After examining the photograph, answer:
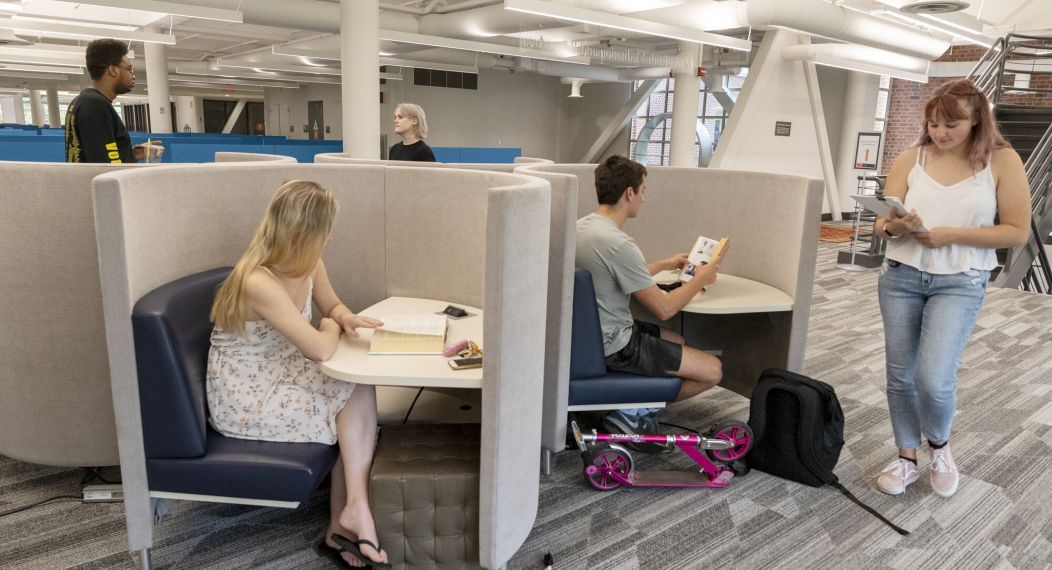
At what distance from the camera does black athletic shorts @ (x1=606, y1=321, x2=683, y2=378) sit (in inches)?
107

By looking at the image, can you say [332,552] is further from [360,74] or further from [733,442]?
[360,74]

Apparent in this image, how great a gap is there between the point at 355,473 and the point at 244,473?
0.30 meters

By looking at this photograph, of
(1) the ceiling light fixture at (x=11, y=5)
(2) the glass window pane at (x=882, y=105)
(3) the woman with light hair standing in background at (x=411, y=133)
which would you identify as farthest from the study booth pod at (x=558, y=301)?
(2) the glass window pane at (x=882, y=105)

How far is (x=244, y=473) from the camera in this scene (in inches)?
75.7

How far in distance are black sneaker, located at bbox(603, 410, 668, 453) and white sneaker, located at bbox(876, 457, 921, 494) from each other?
0.82 metres

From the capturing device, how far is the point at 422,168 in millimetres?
2734

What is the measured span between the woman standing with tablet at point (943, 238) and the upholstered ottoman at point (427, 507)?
1.63 metres

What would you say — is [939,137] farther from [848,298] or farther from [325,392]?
[848,298]

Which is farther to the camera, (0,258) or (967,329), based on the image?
(967,329)

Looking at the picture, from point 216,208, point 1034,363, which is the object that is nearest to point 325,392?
point 216,208

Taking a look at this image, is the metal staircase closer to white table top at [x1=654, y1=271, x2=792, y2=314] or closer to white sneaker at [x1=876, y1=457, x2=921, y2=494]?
white table top at [x1=654, y1=271, x2=792, y2=314]

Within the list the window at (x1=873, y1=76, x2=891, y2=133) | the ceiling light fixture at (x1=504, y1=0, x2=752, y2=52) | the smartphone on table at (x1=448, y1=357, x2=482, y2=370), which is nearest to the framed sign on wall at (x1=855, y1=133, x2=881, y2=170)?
the ceiling light fixture at (x1=504, y1=0, x2=752, y2=52)

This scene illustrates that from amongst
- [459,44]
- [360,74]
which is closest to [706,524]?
[360,74]

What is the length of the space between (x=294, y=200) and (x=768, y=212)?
2.21m
